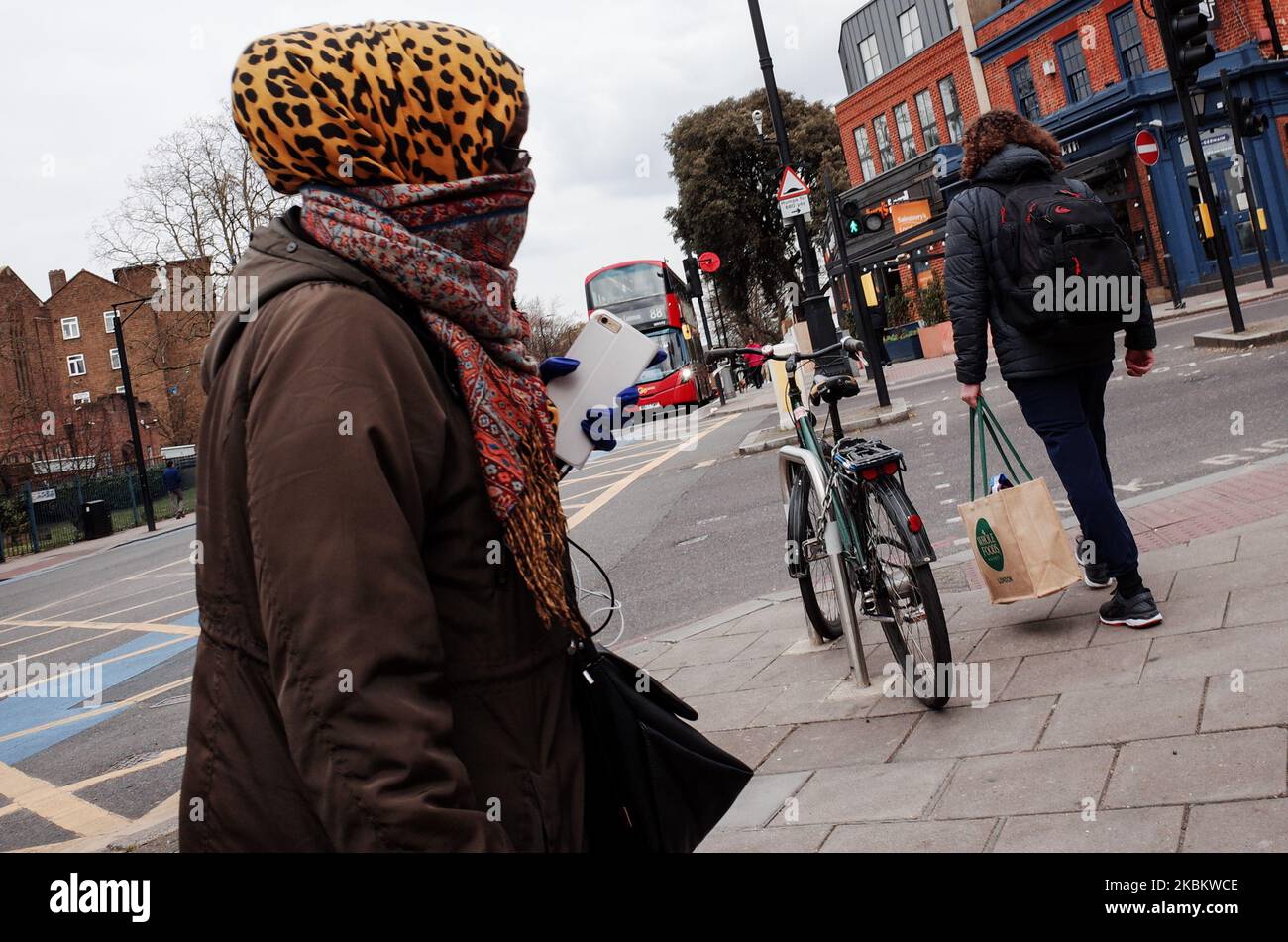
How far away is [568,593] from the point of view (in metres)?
1.67

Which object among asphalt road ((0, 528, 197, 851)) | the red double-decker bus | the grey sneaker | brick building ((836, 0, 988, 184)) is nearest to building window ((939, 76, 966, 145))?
brick building ((836, 0, 988, 184))

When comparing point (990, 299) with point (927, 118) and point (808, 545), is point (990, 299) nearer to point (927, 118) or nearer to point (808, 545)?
point (808, 545)

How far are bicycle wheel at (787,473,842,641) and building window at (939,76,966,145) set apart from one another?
114 ft

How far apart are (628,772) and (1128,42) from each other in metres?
32.3

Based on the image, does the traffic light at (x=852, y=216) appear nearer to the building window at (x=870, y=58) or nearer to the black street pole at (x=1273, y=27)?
the black street pole at (x=1273, y=27)

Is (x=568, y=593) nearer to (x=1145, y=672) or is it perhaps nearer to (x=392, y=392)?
(x=392, y=392)

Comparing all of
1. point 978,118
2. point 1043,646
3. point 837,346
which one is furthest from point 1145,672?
point 978,118

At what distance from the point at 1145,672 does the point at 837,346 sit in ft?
6.11

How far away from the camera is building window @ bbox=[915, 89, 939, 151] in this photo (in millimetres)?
38938

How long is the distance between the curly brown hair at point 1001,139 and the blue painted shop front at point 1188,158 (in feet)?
83.6

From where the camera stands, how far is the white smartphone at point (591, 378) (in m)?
1.91

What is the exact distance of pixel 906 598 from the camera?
4.40m

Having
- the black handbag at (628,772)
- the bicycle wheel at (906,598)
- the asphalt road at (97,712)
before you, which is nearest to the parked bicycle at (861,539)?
the bicycle wheel at (906,598)

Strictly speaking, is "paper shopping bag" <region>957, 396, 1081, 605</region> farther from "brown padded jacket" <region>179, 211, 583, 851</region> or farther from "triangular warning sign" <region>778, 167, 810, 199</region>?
"triangular warning sign" <region>778, 167, 810, 199</region>
